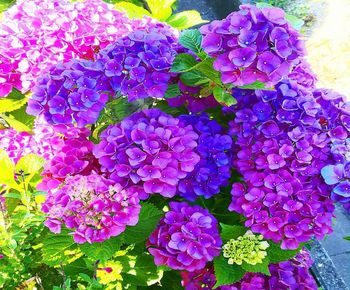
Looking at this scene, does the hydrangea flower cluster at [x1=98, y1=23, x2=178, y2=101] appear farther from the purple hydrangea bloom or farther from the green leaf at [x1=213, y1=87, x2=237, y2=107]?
the purple hydrangea bloom

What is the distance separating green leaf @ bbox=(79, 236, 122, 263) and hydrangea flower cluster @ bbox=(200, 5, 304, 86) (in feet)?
1.90

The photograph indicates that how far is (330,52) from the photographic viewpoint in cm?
420

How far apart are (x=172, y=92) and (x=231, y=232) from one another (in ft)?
1.61

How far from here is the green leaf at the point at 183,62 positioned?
1543 millimetres

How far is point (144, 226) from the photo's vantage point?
5.27ft

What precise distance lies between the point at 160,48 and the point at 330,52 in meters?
2.98

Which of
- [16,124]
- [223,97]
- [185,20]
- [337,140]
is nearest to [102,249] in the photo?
[223,97]

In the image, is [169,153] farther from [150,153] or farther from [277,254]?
[277,254]

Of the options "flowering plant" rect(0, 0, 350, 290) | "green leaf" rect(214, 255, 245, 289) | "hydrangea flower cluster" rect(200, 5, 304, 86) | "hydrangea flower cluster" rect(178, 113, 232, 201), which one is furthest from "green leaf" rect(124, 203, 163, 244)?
"hydrangea flower cluster" rect(200, 5, 304, 86)

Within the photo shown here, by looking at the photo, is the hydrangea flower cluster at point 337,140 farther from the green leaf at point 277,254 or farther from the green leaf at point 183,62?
the green leaf at point 183,62

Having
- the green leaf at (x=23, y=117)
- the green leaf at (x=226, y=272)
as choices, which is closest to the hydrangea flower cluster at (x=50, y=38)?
the green leaf at (x=23, y=117)

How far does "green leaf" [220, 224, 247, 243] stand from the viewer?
1.60m

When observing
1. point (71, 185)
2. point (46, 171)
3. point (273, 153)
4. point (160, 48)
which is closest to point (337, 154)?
point (273, 153)

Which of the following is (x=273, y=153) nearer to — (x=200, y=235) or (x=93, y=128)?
(x=200, y=235)
